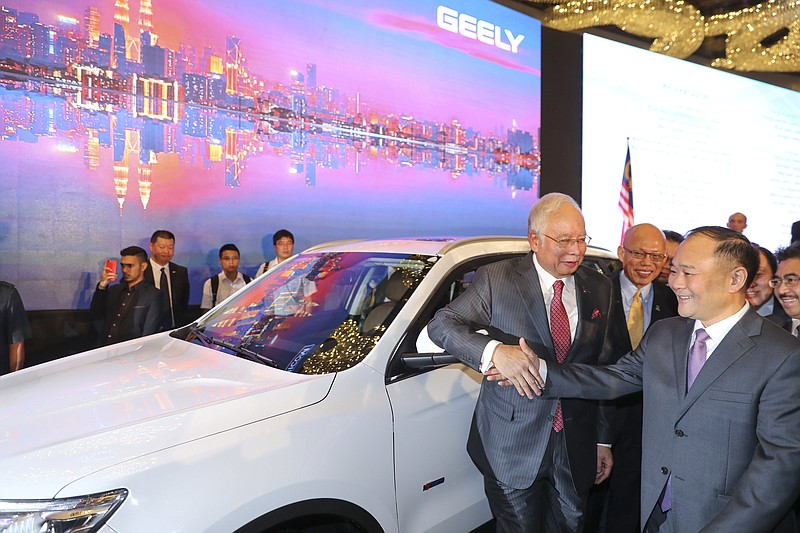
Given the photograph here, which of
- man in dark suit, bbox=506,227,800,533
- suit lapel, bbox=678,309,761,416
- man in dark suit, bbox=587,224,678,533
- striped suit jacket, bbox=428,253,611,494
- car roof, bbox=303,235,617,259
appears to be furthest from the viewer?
man in dark suit, bbox=587,224,678,533

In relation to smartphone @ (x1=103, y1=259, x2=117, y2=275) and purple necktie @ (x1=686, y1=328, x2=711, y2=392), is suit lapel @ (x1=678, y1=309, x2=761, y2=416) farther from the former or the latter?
smartphone @ (x1=103, y1=259, x2=117, y2=275)

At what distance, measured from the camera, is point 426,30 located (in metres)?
6.98

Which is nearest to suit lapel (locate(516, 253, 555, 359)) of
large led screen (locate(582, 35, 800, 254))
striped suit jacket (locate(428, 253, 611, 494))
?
striped suit jacket (locate(428, 253, 611, 494))

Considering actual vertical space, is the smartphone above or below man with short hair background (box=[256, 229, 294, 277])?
below

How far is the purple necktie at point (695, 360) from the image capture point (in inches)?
67.3

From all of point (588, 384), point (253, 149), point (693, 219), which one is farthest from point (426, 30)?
point (588, 384)

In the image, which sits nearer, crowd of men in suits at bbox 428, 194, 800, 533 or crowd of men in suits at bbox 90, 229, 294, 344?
crowd of men in suits at bbox 428, 194, 800, 533

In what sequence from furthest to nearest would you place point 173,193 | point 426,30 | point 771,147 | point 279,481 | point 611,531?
point 771,147 < point 426,30 < point 173,193 < point 611,531 < point 279,481

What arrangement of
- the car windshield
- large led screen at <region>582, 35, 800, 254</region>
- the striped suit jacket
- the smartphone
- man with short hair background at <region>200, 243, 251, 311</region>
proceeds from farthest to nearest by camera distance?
large led screen at <region>582, 35, 800, 254</region> → man with short hair background at <region>200, 243, 251, 311</region> → the smartphone → the car windshield → the striped suit jacket

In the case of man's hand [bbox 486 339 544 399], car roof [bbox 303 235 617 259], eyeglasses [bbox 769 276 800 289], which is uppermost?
car roof [bbox 303 235 617 259]

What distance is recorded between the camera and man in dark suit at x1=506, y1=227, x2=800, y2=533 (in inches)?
58.6

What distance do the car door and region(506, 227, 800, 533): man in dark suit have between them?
0.76 m

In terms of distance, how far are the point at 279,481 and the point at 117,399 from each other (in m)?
0.66

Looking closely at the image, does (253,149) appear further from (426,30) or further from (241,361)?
(241,361)
